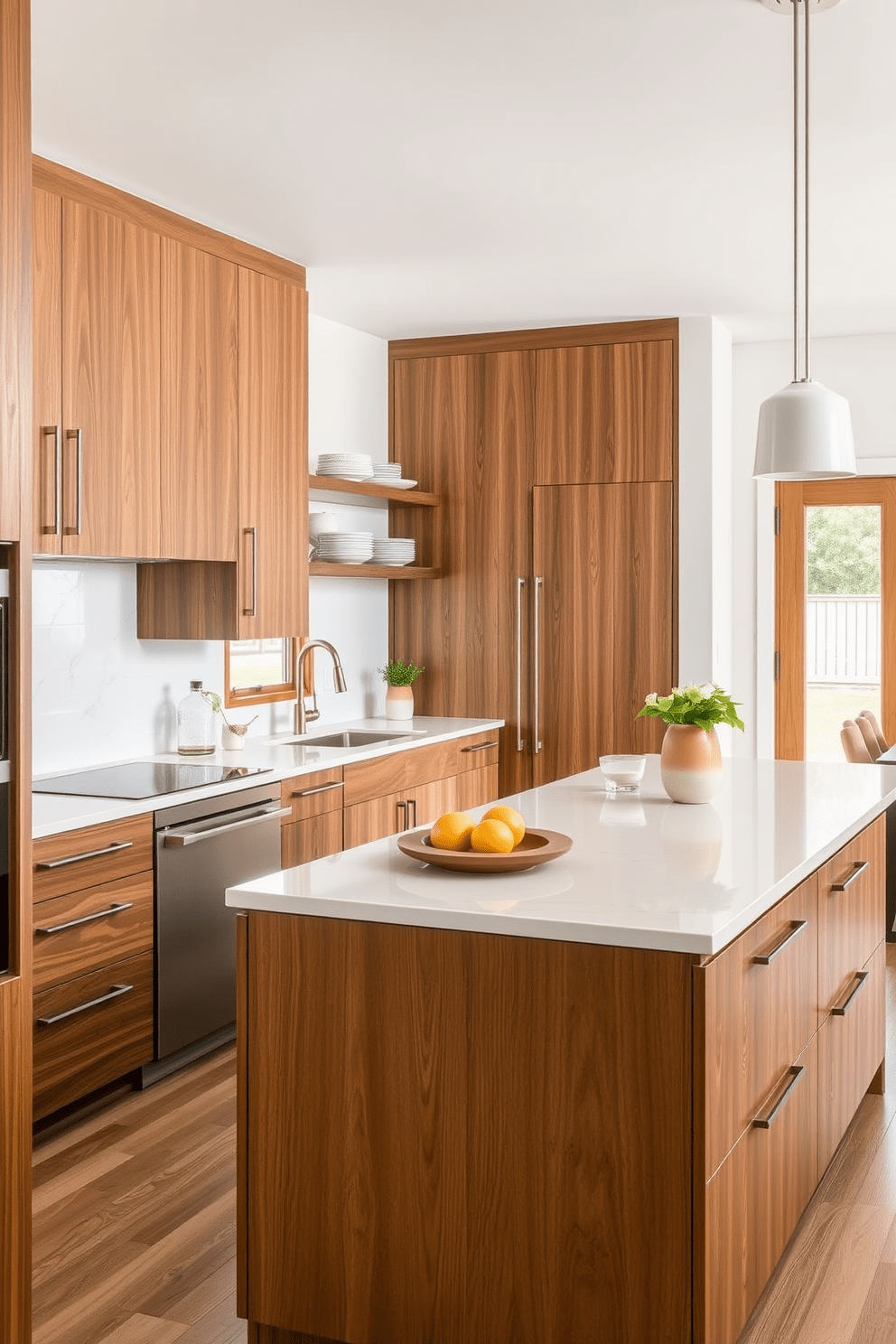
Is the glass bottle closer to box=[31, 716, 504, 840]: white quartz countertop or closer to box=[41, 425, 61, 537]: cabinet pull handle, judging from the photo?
box=[31, 716, 504, 840]: white quartz countertop

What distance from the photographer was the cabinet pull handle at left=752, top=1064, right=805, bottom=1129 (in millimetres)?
2249

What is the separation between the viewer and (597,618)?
5.93m

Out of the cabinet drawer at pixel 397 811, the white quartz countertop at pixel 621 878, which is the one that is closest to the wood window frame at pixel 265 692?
the cabinet drawer at pixel 397 811

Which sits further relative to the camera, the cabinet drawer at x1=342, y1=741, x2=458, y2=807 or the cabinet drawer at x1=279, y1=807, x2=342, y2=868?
the cabinet drawer at x1=342, y1=741, x2=458, y2=807

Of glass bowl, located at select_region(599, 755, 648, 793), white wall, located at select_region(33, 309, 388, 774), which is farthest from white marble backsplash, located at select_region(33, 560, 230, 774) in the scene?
glass bowl, located at select_region(599, 755, 648, 793)

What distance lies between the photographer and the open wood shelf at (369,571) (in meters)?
5.18

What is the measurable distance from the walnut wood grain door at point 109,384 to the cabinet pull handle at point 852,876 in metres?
2.14

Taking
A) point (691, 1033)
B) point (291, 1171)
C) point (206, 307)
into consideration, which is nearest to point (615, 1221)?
point (691, 1033)

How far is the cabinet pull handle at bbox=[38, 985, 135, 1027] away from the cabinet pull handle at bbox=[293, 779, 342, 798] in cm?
97

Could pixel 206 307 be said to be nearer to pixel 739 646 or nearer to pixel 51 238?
pixel 51 238

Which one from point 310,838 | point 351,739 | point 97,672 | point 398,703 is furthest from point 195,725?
point 398,703

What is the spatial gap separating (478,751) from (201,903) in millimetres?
2165

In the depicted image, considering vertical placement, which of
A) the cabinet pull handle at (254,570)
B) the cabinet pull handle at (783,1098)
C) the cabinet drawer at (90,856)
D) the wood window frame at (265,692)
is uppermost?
the cabinet pull handle at (254,570)

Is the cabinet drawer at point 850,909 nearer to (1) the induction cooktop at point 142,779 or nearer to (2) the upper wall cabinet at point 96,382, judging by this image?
(1) the induction cooktop at point 142,779
